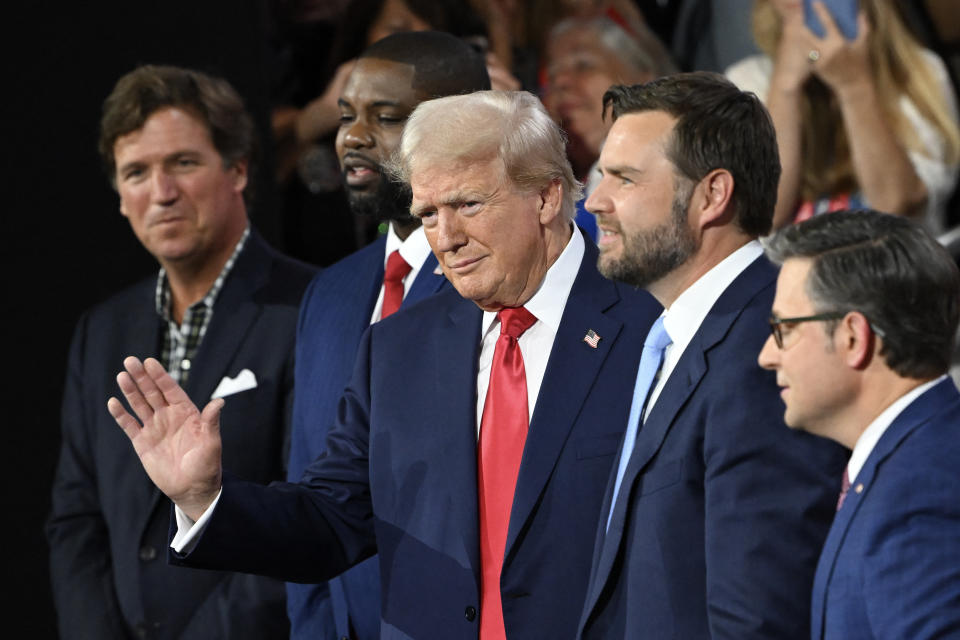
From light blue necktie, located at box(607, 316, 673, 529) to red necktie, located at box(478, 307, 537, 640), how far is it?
0.69 feet

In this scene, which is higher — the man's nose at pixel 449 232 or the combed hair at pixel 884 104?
the combed hair at pixel 884 104

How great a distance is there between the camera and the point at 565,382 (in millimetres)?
2295

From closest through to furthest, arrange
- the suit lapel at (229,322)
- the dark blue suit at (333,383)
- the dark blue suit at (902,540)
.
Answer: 1. the dark blue suit at (902,540)
2. the dark blue suit at (333,383)
3. the suit lapel at (229,322)

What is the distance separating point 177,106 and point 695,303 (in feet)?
5.56

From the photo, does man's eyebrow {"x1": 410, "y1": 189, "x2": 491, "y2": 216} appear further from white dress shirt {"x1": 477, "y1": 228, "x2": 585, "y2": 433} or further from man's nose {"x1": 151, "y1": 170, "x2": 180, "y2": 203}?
man's nose {"x1": 151, "y1": 170, "x2": 180, "y2": 203}

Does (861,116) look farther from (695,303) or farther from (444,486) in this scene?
(444,486)

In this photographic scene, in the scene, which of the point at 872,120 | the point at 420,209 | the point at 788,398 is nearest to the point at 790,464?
the point at 788,398

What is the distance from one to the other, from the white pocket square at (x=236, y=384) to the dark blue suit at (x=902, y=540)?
61.8 inches

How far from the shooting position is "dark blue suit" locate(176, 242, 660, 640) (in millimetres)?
2236

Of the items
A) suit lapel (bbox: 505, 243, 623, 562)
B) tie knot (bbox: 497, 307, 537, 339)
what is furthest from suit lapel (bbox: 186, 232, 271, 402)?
suit lapel (bbox: 505, 243, 623, 562)

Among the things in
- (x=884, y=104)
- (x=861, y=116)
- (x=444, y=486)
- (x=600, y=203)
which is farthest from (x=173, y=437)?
(x=884, y=104)

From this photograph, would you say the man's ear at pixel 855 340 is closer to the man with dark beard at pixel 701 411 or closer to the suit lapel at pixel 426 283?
the man with dark beard at pixel 701 411

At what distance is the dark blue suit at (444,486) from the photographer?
2236 millimetres

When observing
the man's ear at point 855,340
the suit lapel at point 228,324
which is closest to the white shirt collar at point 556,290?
the man's ear at point 855,340
